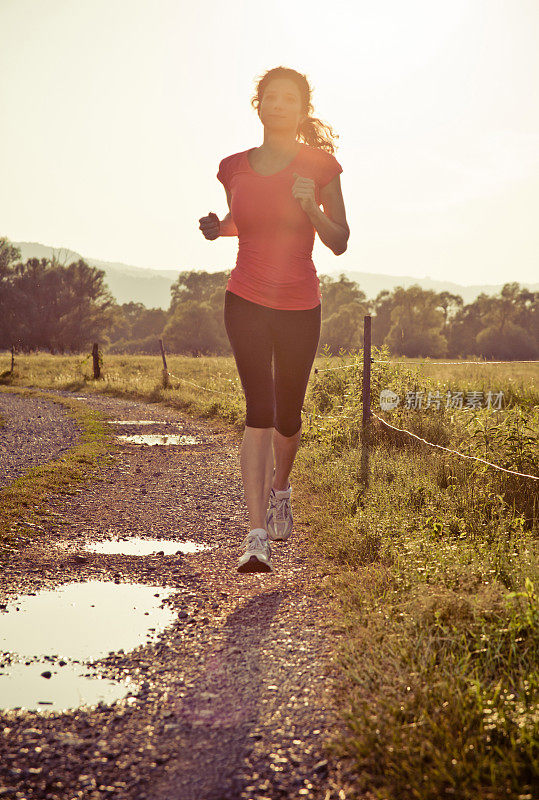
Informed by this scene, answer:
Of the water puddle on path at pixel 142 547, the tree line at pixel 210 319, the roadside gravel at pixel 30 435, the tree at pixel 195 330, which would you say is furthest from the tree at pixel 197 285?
the water puddle on path at pixel 142 547

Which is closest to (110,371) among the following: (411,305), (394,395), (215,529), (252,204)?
(394,395)

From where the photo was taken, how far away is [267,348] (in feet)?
11.4

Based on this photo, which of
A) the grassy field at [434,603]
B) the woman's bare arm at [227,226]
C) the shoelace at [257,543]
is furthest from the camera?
the woman's bare arm at [227,226]

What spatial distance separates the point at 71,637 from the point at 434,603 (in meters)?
1.61

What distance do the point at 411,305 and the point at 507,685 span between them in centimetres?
5836

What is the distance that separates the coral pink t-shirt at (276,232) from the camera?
326 centimetres

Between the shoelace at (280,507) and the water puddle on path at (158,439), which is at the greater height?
the shoelace at (280,507)

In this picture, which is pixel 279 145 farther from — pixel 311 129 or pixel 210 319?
pixel 210 319

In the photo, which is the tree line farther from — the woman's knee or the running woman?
the running woman

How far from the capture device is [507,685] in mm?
2170

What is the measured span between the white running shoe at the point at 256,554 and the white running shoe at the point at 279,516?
0.31 m

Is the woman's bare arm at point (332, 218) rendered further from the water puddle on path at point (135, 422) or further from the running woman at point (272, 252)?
the water puddle on path at point (135, 422)

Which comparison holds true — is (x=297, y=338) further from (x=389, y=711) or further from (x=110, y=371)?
(x=110, y=371)

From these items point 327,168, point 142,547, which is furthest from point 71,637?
point 327,168
